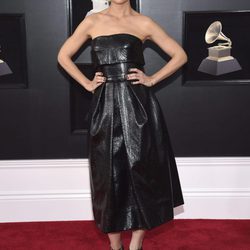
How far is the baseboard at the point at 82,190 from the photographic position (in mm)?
3736

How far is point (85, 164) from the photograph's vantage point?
3.72 m

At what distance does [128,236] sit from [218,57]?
1749 millimetres

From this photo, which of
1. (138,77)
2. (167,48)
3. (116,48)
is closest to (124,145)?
(138,77)

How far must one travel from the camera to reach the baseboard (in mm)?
3736

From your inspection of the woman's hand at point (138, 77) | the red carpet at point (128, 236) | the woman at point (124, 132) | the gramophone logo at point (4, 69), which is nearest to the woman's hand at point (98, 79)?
the woman at point (124, 132)

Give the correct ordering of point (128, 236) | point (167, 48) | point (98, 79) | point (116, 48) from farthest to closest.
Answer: point (128, 236)
point (167, 48)
point (98, 79)
point (116, 48)

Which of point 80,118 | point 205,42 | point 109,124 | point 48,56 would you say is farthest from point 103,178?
point 205,42

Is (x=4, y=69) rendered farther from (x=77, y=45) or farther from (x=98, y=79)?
(x=98, y=79)

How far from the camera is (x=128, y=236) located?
346cm

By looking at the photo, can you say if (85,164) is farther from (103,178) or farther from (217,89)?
(217,89)

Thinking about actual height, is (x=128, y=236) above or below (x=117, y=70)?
below

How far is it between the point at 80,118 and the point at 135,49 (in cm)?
123

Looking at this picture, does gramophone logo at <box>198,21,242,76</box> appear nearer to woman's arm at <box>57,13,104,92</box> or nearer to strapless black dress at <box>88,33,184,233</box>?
strapless black dress at <box>88,33,184,233</box>

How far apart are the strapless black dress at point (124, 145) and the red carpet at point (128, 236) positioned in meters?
0.69
